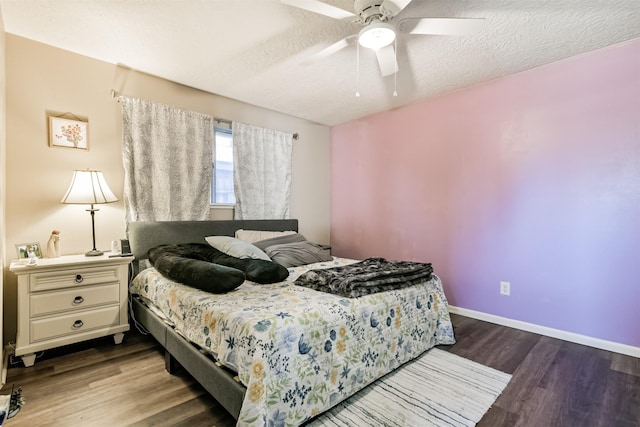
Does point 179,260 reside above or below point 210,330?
above

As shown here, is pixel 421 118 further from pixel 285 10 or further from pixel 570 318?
pixel 570 318

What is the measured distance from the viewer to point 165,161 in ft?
9.84

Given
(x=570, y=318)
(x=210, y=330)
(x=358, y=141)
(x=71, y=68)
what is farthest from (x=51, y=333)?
(x=570, y=318)

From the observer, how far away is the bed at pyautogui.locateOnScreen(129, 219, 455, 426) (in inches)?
50.3

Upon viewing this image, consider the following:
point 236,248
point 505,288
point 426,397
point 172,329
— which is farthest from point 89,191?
point 505,288

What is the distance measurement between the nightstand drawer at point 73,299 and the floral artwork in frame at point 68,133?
1.23 metres

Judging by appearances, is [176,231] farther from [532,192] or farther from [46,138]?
[532,192]

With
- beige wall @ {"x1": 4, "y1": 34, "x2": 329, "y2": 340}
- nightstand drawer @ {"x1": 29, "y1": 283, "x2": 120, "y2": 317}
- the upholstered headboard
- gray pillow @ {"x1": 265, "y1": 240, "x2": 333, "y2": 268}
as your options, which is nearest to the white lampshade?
beige wall @ {"x1": 4, "y1": 34, "x2": 329, "y2": 340}

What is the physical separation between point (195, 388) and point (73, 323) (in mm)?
1157

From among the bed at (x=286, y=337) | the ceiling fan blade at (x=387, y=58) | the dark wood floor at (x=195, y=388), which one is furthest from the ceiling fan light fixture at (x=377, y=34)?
the dark wood floor at (x=195, y=388)

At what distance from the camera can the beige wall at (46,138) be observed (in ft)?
7.47

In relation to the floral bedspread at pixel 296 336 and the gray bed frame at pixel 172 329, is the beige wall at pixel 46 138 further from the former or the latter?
the floral bedspread at pixel 296 336

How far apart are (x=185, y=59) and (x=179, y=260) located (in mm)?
1766

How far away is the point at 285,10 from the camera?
195 centimetres
